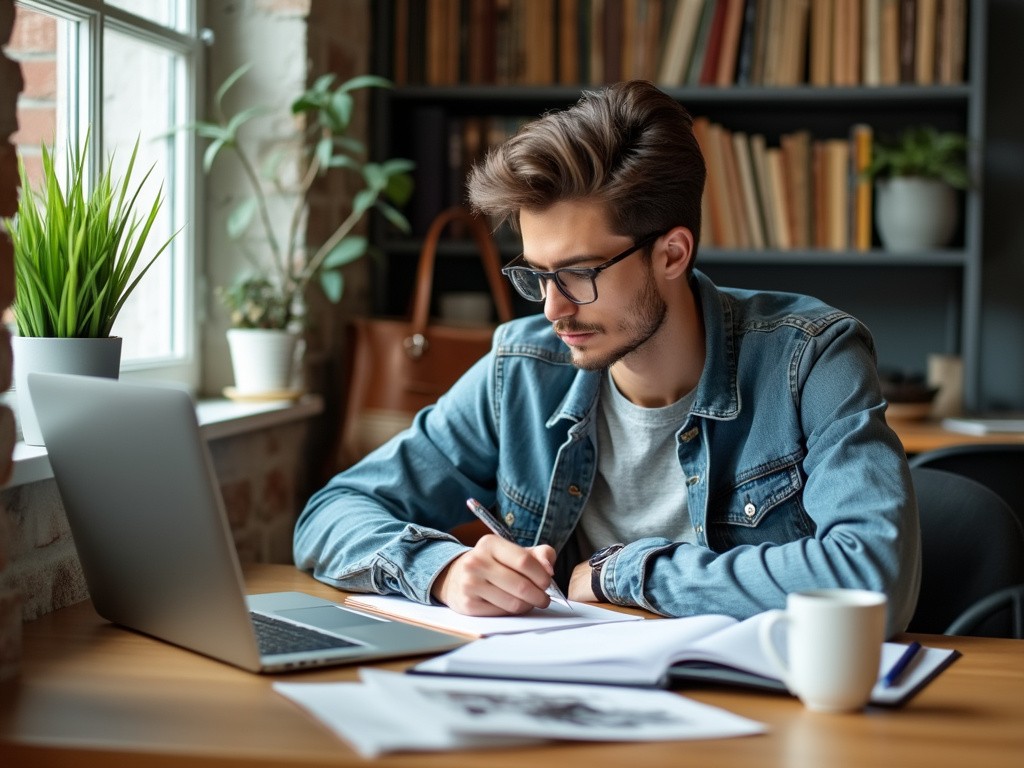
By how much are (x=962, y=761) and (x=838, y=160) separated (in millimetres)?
2563

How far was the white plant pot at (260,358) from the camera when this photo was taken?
8.46 feet

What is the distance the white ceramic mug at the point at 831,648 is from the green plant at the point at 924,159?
2.37 metres

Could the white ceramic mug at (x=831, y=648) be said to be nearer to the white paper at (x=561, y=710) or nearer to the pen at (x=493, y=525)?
the white paper at (x=561, y=710)

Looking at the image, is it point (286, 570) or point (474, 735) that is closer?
point (474, 735)

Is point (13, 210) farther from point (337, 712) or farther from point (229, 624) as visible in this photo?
point (337, 712)

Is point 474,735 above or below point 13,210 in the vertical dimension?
below

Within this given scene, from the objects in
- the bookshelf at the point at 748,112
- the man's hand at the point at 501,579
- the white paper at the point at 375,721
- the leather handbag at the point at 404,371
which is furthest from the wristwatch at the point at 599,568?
the bookshelf at the point at 748,112

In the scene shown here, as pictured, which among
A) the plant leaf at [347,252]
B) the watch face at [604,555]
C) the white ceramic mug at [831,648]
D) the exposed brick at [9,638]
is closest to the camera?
the white ceramic mug at [831,648]

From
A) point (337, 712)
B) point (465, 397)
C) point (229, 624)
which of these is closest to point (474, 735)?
point (337, 712)

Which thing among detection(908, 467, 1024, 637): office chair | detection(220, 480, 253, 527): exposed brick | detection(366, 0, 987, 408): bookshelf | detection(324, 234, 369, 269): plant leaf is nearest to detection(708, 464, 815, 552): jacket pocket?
detection(908, 467, 1024, 637): office chair

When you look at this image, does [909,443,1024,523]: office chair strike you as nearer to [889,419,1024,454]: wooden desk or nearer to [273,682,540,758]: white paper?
[889,419,1024,454]: wooden desk

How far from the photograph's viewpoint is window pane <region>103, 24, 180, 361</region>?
2.34 meters

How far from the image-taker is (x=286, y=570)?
5.55 ft

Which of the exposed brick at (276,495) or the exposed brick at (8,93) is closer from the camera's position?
the exposed brick at (8,93)
